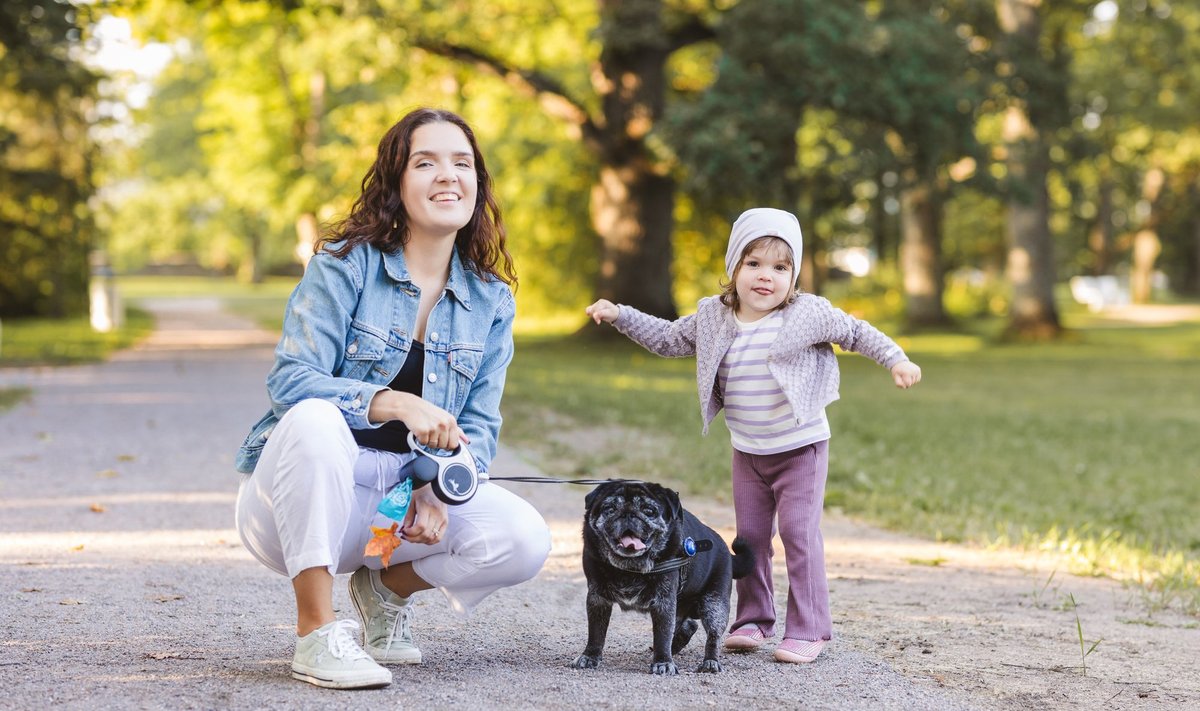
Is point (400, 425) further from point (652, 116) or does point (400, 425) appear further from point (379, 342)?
point (652, 116)

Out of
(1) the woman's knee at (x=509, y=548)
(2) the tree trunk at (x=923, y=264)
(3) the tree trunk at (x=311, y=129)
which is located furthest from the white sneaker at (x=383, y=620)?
(3) the tree trunk at (x=311, y=129)

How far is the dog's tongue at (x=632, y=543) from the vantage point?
3801 millimetres

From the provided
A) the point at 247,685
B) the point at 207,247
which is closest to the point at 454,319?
the point at 247,685

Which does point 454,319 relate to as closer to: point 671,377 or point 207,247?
point 671,377

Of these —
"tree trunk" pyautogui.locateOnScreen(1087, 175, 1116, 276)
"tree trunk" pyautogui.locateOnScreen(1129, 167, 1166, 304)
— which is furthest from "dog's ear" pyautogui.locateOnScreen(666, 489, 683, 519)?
"tree trunk" pyautogui.locateOnScreen(1087, 175, 1116, 276)

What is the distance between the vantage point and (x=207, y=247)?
229ft

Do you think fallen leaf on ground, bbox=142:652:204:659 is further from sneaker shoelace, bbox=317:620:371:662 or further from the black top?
the black top

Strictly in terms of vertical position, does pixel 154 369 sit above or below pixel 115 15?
below

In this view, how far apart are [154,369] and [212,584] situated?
13.3m

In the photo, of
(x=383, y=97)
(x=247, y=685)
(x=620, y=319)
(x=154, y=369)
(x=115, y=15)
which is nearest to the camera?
(x=247, y=685)

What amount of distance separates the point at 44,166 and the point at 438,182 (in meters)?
27.2

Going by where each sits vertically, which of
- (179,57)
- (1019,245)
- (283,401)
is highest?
(179,57)

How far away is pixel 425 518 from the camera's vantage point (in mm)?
3801

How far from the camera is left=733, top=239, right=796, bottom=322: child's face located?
4.32 metres
